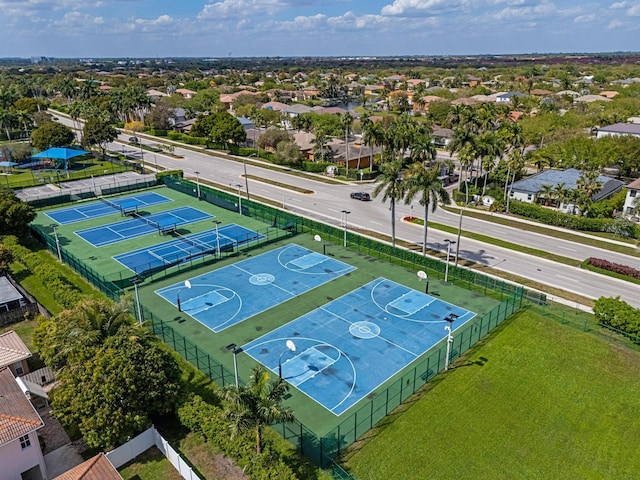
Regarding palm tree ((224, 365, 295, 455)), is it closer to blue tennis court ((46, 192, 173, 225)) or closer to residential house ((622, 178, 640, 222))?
blue tennis court ((46, 192, 173, 225))

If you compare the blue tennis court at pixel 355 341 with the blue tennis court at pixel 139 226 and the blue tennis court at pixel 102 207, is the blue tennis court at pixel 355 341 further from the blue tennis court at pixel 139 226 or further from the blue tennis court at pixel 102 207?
the blue tennis court at pixel 102 207

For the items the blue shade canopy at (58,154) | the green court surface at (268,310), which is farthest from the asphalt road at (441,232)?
the blue shade canopy at (58,154)

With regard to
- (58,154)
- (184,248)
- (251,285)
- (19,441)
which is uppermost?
(58,154)

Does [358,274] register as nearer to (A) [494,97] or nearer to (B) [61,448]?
(B) [61,448]

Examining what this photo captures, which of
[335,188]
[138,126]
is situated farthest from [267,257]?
[138,126]

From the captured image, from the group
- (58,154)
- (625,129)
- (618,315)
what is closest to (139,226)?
(58,154)

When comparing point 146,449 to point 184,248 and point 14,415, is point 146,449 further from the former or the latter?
point 184,248

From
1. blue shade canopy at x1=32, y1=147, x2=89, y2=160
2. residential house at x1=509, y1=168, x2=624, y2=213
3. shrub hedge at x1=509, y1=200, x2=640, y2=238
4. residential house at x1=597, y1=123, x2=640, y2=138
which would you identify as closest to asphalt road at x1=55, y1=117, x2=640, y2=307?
shrub hedge at x1=509, y1=200, x2=640, y2=238
